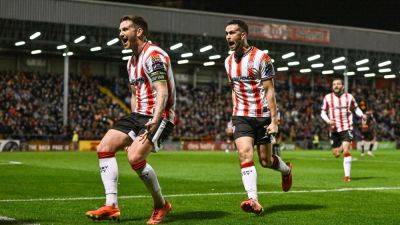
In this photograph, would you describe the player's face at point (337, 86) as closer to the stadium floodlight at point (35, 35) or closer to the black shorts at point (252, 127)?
the black shorts at point (252, 127)

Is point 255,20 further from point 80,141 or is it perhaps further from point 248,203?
point 248,203

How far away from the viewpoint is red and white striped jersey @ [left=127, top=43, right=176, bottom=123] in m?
8.69

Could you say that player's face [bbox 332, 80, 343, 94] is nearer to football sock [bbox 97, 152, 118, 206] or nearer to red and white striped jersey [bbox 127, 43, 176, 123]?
red and white striped jersey [bbox 127, 43, 176, 123]

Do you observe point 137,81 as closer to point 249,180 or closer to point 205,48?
point 249,180

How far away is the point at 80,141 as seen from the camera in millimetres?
46000

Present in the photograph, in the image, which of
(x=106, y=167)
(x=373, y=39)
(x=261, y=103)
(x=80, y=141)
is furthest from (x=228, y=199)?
(x=373, y=39)

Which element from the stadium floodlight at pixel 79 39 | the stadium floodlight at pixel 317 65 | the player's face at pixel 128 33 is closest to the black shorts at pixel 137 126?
the player's face at pixel 128 33

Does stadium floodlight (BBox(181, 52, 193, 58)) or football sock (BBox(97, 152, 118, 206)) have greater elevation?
stadium floodlight (BBox(181, 52, 193, 58))

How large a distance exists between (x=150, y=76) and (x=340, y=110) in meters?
10.3

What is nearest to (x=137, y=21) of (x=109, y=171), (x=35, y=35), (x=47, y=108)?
(x=109, y=171)

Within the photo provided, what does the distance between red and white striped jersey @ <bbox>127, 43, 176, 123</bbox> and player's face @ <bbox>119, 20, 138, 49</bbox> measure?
17 cm

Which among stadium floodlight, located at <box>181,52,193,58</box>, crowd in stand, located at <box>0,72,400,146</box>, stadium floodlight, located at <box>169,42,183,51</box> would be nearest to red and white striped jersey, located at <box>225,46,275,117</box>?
crowd in stand, located at <box>0,72,400,146</box>

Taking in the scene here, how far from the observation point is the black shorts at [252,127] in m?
10.1

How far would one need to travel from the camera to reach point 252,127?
1018cm
